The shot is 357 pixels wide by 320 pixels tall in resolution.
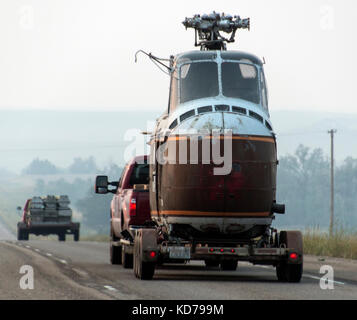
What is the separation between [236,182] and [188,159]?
963 millimetres

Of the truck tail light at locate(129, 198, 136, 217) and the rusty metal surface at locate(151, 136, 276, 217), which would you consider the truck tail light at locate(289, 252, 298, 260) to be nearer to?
the rusty metal surface at locate(151, 136, 276, 217)

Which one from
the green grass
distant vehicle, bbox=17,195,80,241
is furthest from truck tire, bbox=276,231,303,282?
distant vehicle, bbox=17,195,80,241

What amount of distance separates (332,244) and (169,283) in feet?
50.0

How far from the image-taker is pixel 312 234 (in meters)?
34.9

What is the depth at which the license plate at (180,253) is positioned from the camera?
17.4 m

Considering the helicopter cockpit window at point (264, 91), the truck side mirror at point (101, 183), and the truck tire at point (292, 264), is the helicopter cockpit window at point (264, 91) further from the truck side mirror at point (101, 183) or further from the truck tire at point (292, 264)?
the truck side mirror at point (101, 183)

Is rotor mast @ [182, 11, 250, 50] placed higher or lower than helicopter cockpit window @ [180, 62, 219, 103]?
higher

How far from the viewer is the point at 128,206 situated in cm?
2133

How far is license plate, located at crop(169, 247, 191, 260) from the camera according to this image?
17.4m

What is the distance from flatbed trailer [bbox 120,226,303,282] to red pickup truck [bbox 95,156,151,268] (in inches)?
85.5

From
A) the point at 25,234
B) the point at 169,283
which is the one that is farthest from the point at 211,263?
the point at 25,234

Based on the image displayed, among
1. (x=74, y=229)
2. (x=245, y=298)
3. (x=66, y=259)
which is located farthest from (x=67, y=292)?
(x=74, y=229)

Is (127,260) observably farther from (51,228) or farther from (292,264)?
(51,228)

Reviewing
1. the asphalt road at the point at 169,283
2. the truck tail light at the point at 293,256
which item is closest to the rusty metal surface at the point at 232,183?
the truck tail light at the point at 293,256
